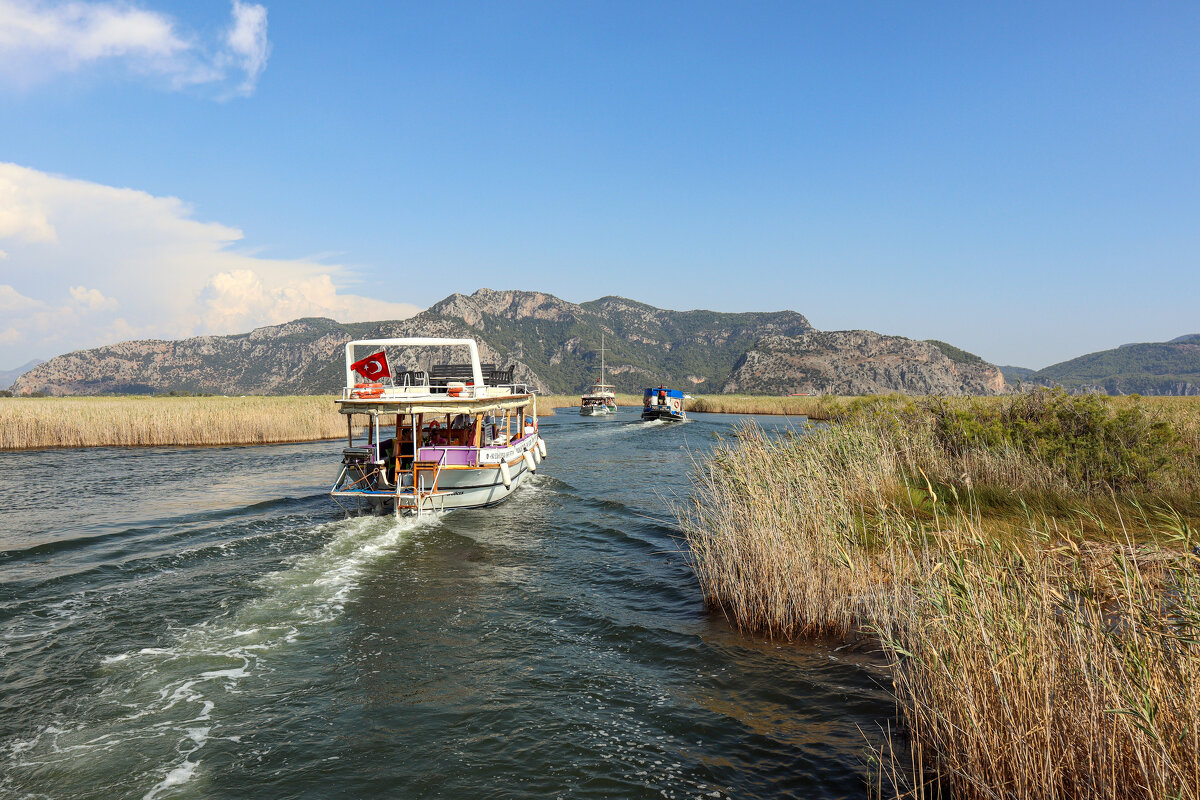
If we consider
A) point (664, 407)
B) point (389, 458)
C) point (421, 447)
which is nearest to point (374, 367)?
point (421, 447)

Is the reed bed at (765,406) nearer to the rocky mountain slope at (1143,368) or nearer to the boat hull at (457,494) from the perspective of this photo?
the boat hull at (457,494)

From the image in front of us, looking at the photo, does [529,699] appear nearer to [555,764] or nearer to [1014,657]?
[555,764]

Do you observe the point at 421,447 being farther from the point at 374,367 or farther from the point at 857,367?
the point at 857,367

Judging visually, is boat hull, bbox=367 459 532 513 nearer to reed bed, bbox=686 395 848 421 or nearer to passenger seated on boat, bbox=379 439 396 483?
passenger seated on boat, bbox=379 439 396 483

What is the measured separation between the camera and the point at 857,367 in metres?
163

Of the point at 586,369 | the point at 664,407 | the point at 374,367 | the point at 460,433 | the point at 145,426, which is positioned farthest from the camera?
the point at 586,369

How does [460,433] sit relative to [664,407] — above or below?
above

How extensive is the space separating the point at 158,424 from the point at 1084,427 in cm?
3988

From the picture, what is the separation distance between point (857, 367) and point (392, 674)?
173630 mm

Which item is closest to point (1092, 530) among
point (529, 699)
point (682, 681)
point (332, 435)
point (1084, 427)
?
point (1084, 427)

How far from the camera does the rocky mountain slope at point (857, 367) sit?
153 meters

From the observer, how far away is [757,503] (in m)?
9.23

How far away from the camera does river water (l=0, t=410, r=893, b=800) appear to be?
540 centimetres

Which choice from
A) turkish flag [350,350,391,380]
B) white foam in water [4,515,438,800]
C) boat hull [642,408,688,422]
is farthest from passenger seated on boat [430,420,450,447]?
boat hull [642,408,688,422]
